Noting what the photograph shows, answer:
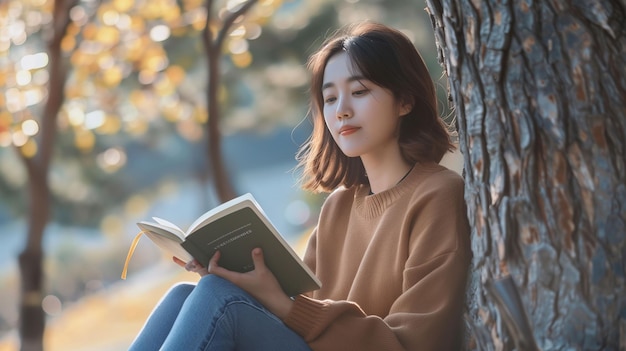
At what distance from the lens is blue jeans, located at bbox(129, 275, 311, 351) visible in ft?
6.69

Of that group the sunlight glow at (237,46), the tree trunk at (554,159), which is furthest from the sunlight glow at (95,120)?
the tree trunk at (554,159)

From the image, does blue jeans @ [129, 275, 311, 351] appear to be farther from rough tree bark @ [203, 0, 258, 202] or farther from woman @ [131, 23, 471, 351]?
rough tree bark @ [203, 0, 258, 202]

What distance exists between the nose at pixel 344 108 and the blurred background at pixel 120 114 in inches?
22.7

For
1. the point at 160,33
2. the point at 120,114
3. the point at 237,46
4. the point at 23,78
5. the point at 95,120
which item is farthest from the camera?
the point at 120,114

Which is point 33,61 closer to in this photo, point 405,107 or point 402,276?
point 405,107

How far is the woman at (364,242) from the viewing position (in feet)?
6.77

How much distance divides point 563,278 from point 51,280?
11220 millimetres

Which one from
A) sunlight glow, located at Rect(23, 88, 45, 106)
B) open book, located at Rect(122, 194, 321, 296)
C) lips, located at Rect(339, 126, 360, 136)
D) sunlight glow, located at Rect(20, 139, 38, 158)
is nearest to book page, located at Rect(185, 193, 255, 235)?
open book, located at Rect(122, 194, 321, 296)

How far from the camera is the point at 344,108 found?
234cm

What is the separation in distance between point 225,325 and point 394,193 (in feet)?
1.88

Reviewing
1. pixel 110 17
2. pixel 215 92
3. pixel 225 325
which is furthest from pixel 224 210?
pixel 110 17

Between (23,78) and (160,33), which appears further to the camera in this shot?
(23,78)

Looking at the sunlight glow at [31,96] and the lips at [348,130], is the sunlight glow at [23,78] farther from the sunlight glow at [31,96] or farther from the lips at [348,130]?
the lips at [348,130]

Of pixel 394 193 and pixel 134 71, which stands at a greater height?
pixel 134 71
